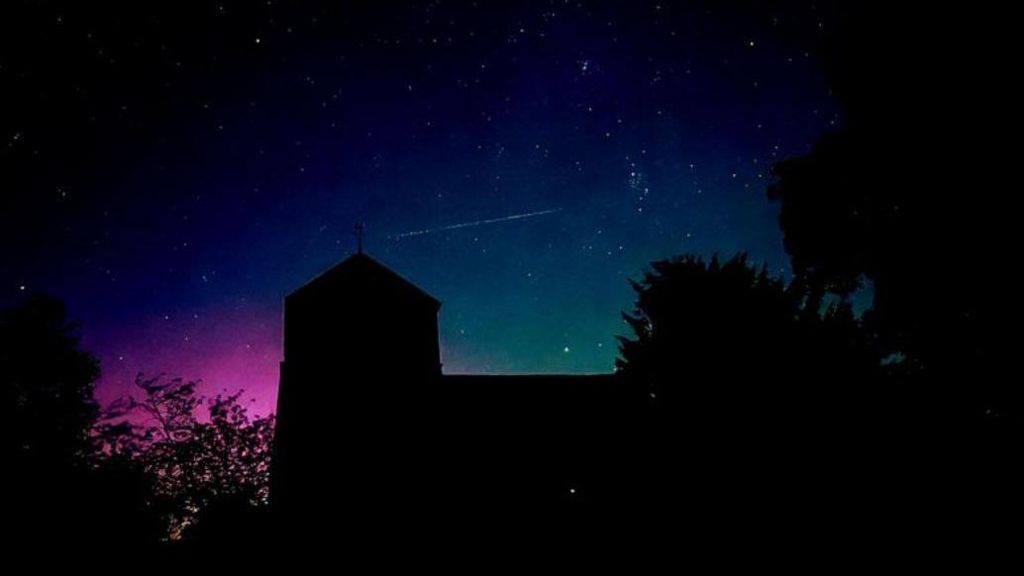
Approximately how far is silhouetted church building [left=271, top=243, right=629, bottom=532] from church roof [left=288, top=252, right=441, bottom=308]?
0.04 metres

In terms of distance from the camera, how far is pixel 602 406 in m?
20.4

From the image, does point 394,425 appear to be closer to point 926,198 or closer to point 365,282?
point 365,282

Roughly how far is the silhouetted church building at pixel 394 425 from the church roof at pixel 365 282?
0.04m

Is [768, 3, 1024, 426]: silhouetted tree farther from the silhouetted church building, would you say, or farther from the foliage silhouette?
the foliage silhouette

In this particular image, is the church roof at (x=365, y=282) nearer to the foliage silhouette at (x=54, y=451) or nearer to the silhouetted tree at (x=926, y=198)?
the foliage silhouette at (x=54, y=451)

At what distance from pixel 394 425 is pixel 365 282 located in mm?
5790

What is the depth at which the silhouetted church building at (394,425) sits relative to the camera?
640 inches

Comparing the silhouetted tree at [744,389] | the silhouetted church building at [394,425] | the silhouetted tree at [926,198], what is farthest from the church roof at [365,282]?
the silhouetted tree at [926,198]

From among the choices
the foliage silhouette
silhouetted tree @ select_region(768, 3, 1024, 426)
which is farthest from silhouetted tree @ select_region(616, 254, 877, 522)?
the foliage silhouette

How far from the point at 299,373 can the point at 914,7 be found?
2000cm

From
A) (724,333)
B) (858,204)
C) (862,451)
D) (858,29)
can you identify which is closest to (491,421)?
(724,333)

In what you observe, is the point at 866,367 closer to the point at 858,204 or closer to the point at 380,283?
the point at 858,204

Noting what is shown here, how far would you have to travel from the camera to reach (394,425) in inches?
693

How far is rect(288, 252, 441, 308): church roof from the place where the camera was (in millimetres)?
18812
